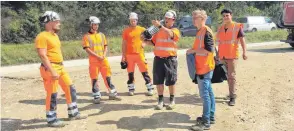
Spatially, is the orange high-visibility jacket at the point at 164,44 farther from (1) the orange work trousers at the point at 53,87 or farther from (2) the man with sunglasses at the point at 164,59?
(1) the orange work trousers at the point at 53,87

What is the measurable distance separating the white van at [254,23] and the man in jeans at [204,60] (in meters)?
28.5

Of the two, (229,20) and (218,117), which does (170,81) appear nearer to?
(218,117)

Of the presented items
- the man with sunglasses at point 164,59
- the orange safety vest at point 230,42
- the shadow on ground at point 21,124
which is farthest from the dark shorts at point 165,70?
the shadow on ground at point 21,124

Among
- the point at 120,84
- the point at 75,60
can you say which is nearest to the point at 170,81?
the point at 120,84

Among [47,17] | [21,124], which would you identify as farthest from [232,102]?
[21,124]

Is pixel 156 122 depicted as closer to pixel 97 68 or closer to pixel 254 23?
pixel 97 68

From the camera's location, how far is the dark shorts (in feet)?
22.5

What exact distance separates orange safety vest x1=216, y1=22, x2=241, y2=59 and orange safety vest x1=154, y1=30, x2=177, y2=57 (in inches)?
43.1

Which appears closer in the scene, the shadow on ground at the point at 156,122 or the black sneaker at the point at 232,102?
the shadow on ground at the point at 156,122

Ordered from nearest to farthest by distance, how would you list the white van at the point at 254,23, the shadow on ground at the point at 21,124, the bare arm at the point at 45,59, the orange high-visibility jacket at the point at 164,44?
the bare arm at the point at 45,59
the shadow on ground at the point at 21,124
the orange high-visibility jacket at the point at 164,44
the white van at the point at 254,23

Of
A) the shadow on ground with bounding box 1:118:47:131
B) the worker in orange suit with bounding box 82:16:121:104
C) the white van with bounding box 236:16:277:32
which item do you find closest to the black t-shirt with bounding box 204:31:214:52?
the worker in orange suit with bounding box 82:16:121:104

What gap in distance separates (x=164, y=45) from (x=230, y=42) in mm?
1381

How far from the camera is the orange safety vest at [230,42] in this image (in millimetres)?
7211

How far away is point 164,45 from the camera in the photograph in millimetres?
6840
